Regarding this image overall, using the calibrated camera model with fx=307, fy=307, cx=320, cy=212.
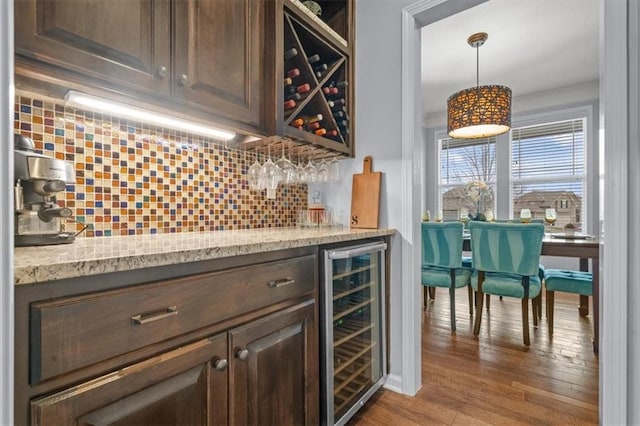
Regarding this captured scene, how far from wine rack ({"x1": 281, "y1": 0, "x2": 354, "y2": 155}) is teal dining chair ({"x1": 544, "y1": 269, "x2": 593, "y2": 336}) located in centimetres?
220

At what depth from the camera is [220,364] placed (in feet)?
3.05

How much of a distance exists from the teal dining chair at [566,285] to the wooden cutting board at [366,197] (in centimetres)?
190

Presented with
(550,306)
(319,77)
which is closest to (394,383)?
(550,306)

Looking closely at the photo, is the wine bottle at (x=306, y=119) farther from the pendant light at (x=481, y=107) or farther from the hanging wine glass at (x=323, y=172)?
the pendant light at (x=481, y=107)

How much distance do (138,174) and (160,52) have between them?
1.78ft

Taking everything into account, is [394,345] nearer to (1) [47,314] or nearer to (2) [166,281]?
(2) [166,281]

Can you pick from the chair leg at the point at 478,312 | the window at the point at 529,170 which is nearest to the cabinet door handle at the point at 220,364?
the chair leg at the point at 478,312

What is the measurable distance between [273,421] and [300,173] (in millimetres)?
1268

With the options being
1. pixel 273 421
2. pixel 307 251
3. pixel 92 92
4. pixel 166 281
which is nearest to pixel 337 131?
pixel 307 251

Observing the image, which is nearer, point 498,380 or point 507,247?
point 498,380

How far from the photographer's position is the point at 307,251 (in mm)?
1289

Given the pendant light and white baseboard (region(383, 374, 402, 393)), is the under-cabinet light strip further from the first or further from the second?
the pendant light

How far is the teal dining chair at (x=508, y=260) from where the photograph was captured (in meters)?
2.44

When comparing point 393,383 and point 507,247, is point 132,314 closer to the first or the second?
point 393,383
